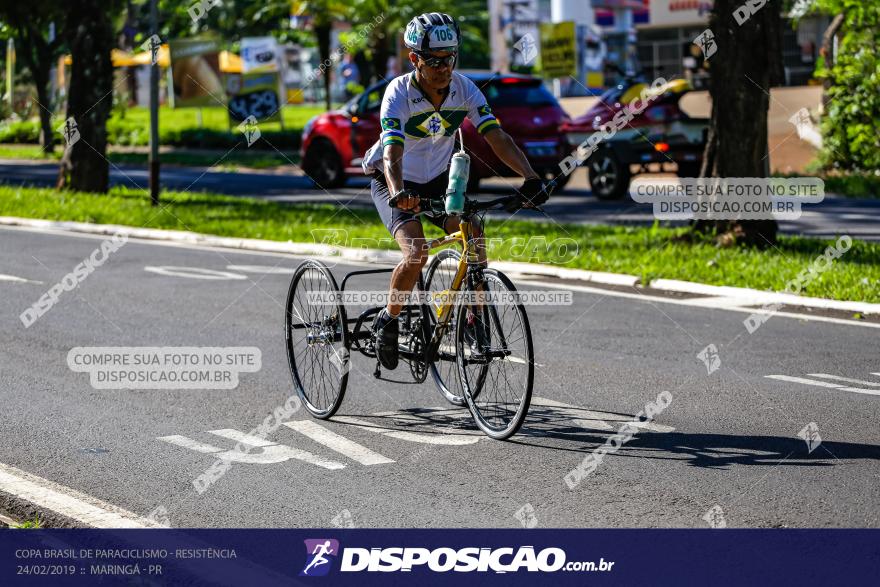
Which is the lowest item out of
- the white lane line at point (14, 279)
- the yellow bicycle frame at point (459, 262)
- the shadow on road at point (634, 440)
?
the white lane line at point (14, 279)

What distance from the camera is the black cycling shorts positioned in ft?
23.0

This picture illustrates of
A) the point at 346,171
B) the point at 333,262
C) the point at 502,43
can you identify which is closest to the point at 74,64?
the point at 346,171

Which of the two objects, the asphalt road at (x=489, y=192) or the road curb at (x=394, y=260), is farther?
the asphalt road at (x=489, y=192)

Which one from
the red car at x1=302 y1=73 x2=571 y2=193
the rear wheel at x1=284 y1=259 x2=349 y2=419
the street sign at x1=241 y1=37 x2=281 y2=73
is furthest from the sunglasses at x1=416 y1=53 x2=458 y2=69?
the street sign at x1=241 y1=37 x2=281 y2=73

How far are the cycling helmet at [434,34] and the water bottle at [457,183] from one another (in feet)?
1.78

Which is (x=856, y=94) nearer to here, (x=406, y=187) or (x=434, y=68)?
(x=406, y=187)

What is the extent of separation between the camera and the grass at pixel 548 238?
12.6 meters

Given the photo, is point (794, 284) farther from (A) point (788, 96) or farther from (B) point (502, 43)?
(B) point (502, 43)

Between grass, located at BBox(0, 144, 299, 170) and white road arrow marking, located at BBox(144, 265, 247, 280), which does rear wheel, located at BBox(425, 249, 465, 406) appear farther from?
grass, located at BBox(0, 144, 299, 170)

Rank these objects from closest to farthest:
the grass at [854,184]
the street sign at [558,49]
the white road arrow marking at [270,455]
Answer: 1. the white road arrow marking at [270,455]
2. the grass at [854,184]
3. the street sign at [558,49]

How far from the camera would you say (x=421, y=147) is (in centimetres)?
711

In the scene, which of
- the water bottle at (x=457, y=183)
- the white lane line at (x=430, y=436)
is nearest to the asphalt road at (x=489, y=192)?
the white lane line at (x=430, y=436)

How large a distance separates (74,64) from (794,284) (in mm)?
14066

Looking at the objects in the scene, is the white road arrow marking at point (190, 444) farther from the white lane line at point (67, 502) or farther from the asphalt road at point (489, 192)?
the asphalt road at point (489, 192)
